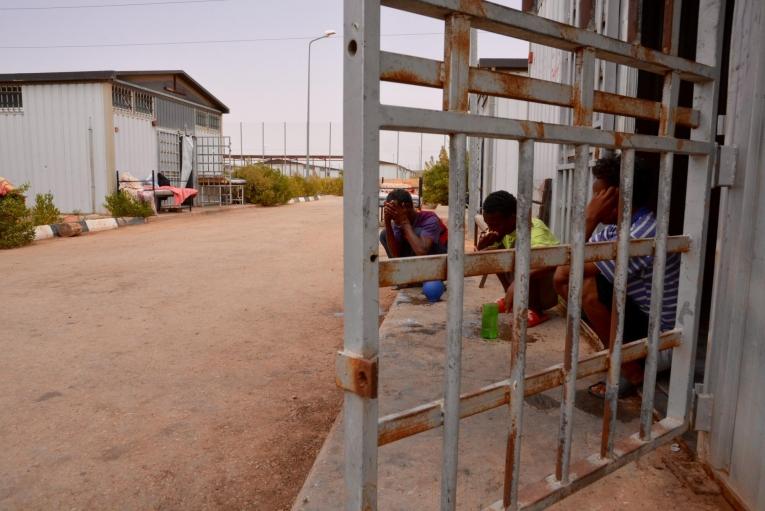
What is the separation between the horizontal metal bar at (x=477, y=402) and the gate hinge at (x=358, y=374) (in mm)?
94

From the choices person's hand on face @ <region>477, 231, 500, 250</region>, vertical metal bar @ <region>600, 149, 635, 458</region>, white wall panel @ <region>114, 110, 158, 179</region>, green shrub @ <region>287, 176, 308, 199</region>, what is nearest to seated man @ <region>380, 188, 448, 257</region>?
person's hand on face @ <region>477, 231, 500, 250</region>

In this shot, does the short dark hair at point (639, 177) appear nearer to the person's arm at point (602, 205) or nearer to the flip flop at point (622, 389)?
the person's arm at point (602, 205)

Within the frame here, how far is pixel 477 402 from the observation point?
4.60 feet

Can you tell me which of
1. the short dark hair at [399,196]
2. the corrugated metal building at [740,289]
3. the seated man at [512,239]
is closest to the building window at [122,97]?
the short dark hair at [399,196]

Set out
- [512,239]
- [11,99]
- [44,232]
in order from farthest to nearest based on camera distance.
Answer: [11,99] → [44,232] → [512,239]

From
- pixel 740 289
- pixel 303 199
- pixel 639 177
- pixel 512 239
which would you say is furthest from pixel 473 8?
pixel 303 199

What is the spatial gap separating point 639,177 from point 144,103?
1767cm

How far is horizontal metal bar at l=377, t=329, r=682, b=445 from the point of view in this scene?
1.26 meters

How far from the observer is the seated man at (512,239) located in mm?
3779

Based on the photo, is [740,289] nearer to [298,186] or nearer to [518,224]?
[518,224]

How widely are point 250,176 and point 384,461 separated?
20.4 m

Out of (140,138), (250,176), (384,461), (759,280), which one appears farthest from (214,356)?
(250,176)

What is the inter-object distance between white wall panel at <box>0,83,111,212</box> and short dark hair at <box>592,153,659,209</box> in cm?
1547

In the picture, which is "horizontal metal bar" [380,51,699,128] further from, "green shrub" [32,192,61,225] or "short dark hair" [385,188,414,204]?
"green shrub" [32,192,61,225]
